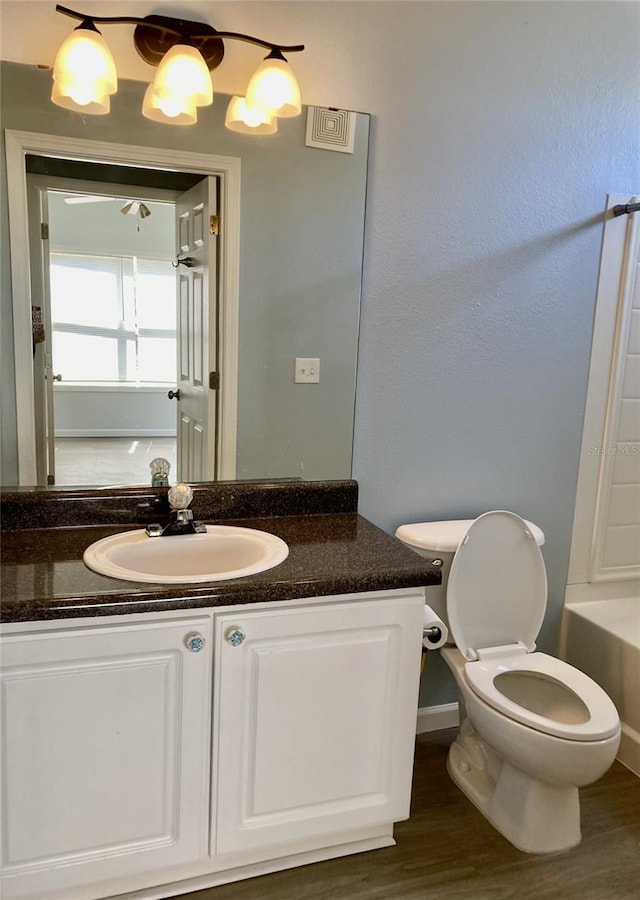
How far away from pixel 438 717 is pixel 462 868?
0.65 meters

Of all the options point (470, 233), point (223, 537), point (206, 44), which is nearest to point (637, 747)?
point (223, 537)

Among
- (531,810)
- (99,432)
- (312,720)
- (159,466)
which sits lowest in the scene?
(531,810)

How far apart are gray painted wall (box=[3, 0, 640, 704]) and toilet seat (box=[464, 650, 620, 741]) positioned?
0.42 metres

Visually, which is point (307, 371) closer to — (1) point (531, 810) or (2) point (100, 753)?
(2) point (100, 753)

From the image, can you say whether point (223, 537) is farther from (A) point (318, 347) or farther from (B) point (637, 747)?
(B) point (637, 747)

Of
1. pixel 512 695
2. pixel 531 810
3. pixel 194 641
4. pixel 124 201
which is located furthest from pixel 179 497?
pixel 531 810

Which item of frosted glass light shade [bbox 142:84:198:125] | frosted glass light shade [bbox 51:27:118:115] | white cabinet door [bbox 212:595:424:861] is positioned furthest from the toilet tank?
frosted glass light shade [bbox 51:27:118:115]

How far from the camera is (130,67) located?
174 centimetres

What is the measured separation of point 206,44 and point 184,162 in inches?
11.7

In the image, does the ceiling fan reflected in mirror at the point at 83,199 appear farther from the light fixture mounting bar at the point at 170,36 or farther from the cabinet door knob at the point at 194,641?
the cabinet door knob at the point at 194,641

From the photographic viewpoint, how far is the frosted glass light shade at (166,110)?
1.73 metres

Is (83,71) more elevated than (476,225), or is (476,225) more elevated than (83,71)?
(83,71)

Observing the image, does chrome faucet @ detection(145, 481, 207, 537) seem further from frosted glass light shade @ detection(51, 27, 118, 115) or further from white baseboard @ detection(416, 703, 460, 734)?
white baseboard @ detection(416, 703, 460, 734)

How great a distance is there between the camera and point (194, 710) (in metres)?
1.51
